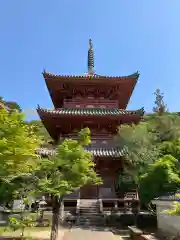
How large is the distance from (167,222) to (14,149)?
7.71m

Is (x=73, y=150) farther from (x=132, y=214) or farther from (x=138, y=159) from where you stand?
(x=132, y=214)

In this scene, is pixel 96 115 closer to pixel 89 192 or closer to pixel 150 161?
pixel 89 192

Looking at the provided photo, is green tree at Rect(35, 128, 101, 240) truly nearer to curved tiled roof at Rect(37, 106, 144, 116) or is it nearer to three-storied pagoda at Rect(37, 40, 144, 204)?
three-storied pagoda at Rect(37, 40, 144, 204)

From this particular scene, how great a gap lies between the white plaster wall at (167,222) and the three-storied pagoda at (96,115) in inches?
269

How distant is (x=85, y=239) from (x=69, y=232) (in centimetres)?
180

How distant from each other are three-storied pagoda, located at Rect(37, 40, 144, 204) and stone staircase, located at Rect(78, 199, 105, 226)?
1393 millimetres

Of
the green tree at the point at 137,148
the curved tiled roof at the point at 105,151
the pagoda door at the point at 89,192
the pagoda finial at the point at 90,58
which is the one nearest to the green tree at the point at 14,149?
the green tree at the point at 137,148

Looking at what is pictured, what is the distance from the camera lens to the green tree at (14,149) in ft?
29.1

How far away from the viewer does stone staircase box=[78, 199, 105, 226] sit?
1566 cm

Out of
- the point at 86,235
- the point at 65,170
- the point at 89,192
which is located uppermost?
the point at 65,170

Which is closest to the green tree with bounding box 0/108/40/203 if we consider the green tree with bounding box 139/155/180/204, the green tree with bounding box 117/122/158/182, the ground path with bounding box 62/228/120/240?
the ground path with bounding box 62/228/120/240

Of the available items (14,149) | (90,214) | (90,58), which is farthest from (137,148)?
(90,58)

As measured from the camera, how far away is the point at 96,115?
20.9 metres

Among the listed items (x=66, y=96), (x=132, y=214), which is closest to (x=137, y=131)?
(x=132, y=214)
